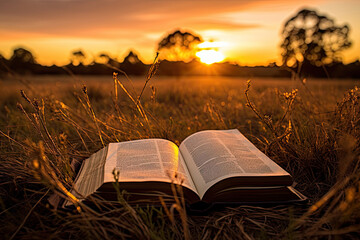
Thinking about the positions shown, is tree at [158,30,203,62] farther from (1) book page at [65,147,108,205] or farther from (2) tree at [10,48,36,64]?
(1) book page at [65,147,108,205]

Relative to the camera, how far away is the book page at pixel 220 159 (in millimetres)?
1283

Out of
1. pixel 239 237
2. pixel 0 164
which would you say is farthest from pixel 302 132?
pixel 0 164

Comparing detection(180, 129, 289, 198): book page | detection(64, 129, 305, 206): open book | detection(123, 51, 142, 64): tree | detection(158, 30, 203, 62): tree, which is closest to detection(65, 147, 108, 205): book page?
detection(64, 129, 305, 206): open book

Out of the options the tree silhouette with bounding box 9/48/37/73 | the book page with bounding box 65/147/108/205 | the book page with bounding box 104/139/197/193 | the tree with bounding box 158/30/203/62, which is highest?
the tree with bounding box 158/30/203/62

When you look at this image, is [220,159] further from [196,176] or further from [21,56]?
[21,56]

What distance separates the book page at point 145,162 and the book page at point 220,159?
0.24 ft

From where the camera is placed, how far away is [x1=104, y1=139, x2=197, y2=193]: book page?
1.22 m

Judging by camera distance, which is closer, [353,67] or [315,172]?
[315,172]

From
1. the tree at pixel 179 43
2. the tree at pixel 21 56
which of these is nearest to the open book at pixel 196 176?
the tree at pixel 21 56

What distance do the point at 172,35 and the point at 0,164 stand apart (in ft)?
Result: 148

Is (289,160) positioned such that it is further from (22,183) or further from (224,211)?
(22,183)

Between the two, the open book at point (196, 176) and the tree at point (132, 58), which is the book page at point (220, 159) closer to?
the open book at point (196, 176)

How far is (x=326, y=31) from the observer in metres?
30.1

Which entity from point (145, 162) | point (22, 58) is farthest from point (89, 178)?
point (22, 58)
